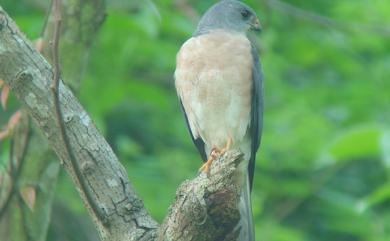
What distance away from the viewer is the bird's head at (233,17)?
6.52 meters

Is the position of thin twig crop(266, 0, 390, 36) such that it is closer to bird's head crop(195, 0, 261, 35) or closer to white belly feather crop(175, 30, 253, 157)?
bird's head crop(195, 0, 261, 35)

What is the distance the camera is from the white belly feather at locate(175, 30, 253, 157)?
591 centimetres

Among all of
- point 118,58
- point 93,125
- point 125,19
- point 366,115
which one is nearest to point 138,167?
point 118,58

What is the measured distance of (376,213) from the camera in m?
8.65

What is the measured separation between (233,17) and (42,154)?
161cm

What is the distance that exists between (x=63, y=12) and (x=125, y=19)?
1315 mm

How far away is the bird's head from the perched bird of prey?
31 cm

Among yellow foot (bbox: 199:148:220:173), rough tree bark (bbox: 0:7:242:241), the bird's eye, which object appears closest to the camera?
yellow foot (bbox: 199:148:220:173)

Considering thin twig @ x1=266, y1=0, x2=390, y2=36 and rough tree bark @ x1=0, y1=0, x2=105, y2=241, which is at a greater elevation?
thin twig @ x1=266, y1=0, x2=390, y2=36

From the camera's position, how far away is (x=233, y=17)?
660cm

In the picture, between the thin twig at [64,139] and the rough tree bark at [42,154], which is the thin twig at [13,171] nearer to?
the rough tree bark at [42,154]

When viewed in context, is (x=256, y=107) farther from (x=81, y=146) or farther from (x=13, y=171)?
(x=81, y=146)

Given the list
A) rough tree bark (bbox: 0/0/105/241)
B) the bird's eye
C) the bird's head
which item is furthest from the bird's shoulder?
rough tree bark (bbox: 0/0/105/241)

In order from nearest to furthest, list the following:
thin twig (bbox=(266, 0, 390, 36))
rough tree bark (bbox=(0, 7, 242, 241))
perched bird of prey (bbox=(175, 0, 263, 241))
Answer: rough tree bark (bbox=(0, 7, 242, 241))
perched bird of prey (bbox=(175, 0, 263, 241))
thin twig (bbox=(266, 0, 390, 36))
